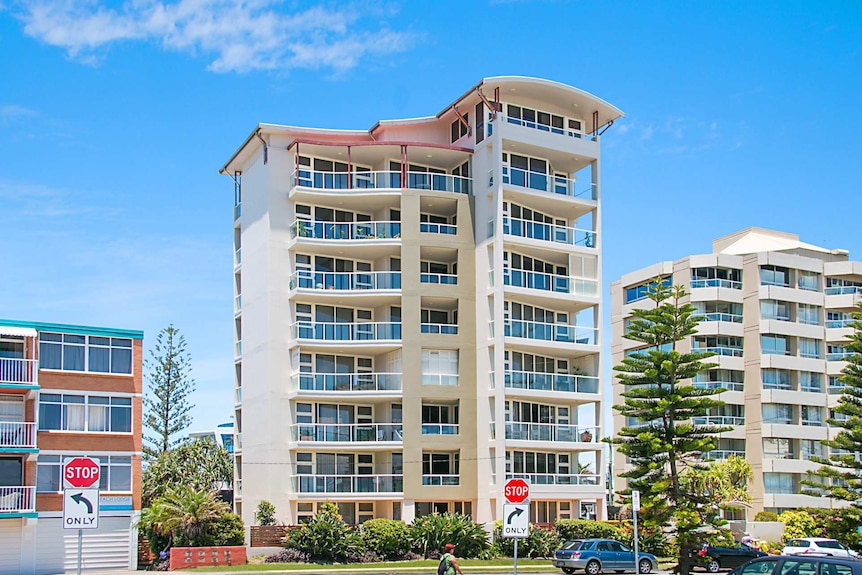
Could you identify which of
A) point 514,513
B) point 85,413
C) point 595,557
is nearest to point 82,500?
point 514,513

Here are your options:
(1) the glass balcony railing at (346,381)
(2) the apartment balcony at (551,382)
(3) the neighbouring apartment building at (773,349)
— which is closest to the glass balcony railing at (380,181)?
(1) the glass balcony railing at (346,381)

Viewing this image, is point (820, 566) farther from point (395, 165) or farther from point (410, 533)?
point (395, 165)

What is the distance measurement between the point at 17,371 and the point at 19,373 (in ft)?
0.34

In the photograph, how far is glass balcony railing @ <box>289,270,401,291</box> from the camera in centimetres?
5312

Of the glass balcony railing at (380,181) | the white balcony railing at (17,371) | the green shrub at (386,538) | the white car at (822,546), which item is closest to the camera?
the white balcony railing at (17,371)

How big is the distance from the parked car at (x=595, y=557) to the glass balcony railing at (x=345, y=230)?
17917mm

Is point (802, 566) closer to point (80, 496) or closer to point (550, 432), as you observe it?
point (80, 496)

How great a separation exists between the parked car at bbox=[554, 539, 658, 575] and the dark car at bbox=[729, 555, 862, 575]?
20.3m

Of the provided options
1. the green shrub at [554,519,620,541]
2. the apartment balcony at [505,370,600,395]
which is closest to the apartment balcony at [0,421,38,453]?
the apartment balcony at [505,370,600,395]

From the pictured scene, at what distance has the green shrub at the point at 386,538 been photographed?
1812 inches

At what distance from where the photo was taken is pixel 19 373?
1655 inches

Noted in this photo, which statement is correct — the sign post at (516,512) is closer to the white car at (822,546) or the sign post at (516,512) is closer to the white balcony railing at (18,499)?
the white balcony railing at (18,499)

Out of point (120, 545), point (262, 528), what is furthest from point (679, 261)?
point (120, 545)

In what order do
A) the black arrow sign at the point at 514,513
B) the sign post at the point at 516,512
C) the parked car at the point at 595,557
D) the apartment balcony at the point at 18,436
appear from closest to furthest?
the sign post at the point at 516,512 → the black arrow sign at the point at 514,513 → the apartment balcony at the point at 18,436 → the parked car at the point at 595,557
